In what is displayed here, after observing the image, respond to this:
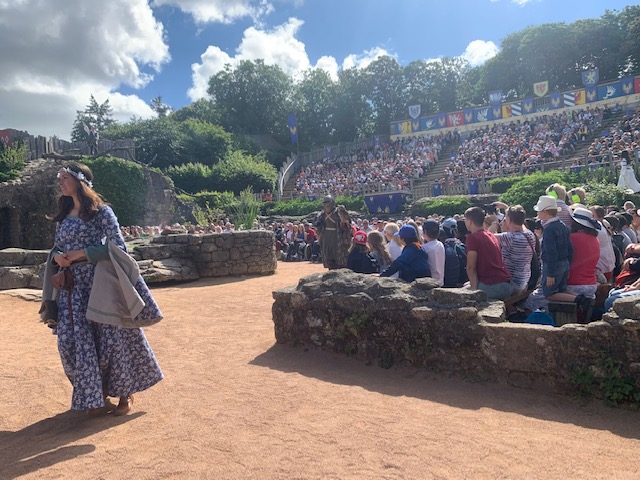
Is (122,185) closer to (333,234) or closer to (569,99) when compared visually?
(333,234)

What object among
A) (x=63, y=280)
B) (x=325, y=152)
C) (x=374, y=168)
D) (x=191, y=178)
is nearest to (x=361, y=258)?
(x=63, y=280)

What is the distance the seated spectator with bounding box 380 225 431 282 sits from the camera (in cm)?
567

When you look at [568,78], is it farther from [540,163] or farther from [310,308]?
[310,308]

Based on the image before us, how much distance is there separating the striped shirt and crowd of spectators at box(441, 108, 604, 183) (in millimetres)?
17858

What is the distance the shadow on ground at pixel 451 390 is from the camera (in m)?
3.60

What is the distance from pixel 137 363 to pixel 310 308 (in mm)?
2068

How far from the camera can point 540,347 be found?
402 centimetres

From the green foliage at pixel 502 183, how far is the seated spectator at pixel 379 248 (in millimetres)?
14705

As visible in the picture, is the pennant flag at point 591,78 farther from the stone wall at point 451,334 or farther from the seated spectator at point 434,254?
the stone wall at point 451,334

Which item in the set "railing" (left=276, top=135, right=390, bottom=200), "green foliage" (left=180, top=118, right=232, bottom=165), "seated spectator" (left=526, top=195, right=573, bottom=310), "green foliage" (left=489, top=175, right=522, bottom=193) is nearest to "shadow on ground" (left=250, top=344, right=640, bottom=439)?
"seated spectator" (left=526, top=195, right=573, bottom=310)

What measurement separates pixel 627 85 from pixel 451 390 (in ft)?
110

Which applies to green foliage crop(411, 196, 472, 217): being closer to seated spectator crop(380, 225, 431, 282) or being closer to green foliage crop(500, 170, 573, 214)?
green foliage crop(500, 170, 573, 214)

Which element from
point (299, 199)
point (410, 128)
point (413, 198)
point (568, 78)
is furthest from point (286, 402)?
point (568, 78)

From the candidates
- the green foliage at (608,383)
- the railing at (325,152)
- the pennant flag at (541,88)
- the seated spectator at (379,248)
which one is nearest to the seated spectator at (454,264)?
the seated spectator at (379,248)
